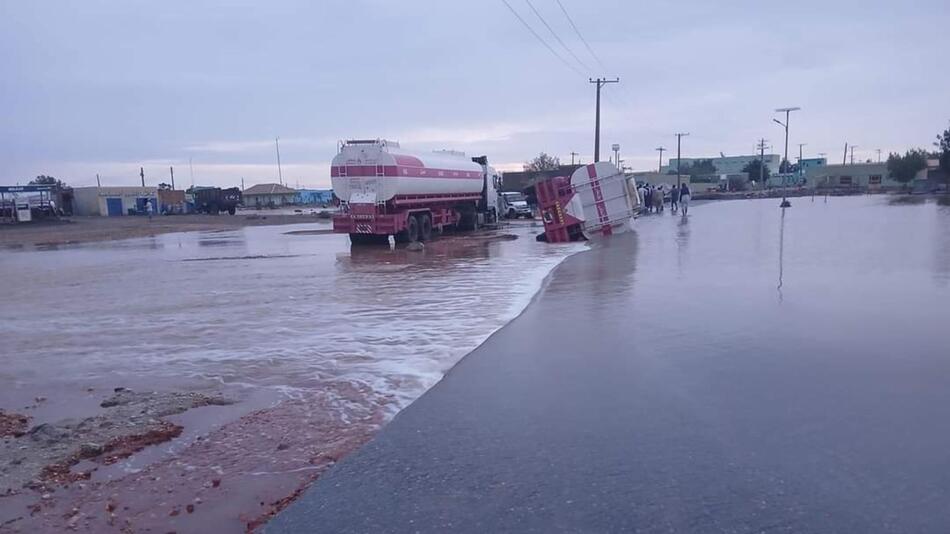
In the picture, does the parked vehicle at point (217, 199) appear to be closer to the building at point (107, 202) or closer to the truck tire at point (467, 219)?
the building at point (107, 202)

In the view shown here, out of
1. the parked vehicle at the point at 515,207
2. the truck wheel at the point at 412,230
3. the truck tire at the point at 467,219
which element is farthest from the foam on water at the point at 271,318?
the parked vehicle at the point at 515,207

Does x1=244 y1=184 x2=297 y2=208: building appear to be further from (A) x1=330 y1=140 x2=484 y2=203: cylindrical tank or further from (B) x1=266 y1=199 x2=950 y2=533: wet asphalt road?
(B) x1=266 y1=199 x2=950 y2=533: wet asphalt road

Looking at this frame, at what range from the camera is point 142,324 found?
1112 cm

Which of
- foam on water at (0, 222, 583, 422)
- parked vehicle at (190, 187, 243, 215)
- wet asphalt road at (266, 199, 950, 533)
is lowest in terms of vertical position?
foam on water at (0, 222, 583, 422)

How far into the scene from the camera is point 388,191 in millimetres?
24359

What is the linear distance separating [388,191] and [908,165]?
9351 cm

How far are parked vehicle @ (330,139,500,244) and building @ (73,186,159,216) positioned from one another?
48768mm

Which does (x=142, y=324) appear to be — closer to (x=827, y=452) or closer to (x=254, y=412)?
(x=254, y=412)

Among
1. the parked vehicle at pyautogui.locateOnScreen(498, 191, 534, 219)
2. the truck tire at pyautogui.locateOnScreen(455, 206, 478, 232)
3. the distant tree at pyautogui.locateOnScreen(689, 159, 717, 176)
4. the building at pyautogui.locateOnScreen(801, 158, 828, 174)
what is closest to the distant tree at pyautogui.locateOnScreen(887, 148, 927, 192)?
the building at pyautogui.locateOnScreen(801, 158, 828, 174)

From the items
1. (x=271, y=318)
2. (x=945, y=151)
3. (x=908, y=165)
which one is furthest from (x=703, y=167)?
(x=271, y=318)

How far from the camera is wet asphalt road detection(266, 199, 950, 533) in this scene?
4.31 meters

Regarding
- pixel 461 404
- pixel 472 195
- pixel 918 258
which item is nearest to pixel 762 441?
pixel 461 404

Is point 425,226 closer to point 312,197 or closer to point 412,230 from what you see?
point 412,230

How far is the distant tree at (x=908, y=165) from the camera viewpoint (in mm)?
93938
